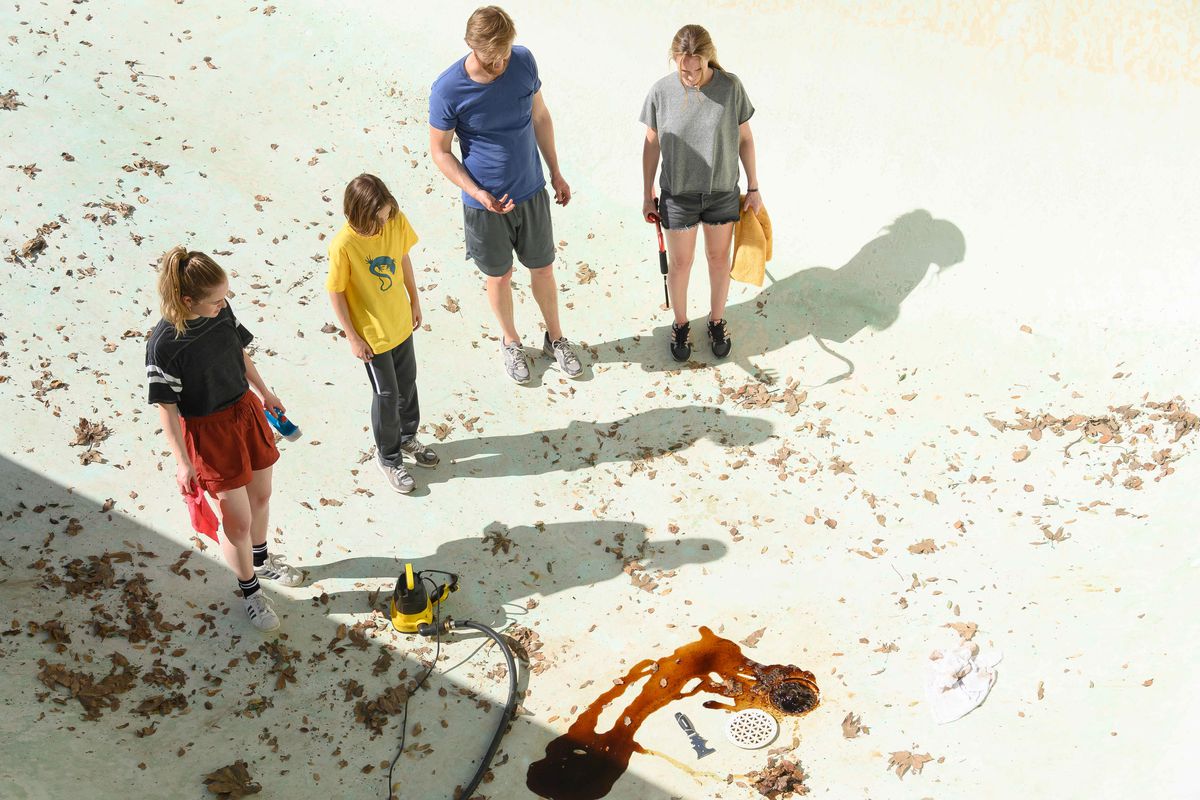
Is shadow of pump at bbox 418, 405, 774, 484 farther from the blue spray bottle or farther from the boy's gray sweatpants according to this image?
the blue spray bottle

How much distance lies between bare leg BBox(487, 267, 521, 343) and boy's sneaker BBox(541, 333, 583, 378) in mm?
233

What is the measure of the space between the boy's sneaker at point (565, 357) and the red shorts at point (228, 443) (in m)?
2.18

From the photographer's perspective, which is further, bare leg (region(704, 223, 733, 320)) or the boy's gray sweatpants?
bare leg (region(704, 223, 733, 320))

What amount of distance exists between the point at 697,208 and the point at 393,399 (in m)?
2.00

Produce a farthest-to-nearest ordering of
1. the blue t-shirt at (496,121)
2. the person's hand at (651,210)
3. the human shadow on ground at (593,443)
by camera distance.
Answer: the person's hand at (651,210)
the human shadow on ground at (593,443)
the blue t-shirt at (496,121)

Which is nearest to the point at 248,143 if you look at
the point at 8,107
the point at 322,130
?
the point at 322,130

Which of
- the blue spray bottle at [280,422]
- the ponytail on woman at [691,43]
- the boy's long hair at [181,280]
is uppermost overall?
the ponytail on woman at [691,43]

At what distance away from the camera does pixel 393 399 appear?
4.68 meters

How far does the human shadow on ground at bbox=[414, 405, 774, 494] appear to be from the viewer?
5.24 metres

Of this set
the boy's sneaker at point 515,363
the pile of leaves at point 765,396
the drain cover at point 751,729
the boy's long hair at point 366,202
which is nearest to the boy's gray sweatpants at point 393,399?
the boy's long hair at point 366,202

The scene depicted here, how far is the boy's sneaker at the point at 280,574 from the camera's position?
453 cm

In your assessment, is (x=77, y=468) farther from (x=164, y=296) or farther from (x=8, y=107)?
(x=8, y=107)

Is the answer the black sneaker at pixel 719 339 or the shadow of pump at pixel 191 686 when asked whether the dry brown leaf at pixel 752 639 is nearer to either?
the shadow of pump at pixel 191 686

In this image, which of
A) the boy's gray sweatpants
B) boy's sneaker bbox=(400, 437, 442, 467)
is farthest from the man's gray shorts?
boy's sneaker bbox=(400, 437, 442, 467)
